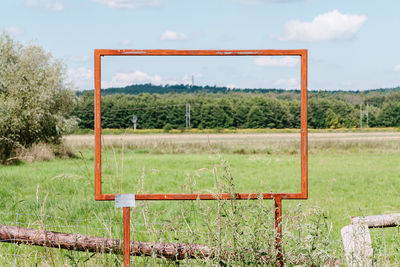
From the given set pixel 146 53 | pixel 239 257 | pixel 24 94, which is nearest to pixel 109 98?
pixel 146 53

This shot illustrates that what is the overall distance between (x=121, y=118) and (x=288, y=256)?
7.14ft

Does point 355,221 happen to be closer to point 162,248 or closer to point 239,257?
point 239,257

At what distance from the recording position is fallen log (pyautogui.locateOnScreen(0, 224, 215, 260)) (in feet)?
14.3

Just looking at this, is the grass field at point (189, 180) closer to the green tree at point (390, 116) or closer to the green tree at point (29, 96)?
the green tree at point (29, 96)

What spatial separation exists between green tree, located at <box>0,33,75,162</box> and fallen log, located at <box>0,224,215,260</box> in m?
20.8

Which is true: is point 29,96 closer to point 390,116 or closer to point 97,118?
point 97,118

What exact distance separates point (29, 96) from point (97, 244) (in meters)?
22.7

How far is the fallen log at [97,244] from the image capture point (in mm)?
4355

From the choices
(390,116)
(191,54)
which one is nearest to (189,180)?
(191,54)

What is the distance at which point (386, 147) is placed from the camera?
3238 cm

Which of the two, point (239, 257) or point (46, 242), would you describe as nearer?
point (239, 257)

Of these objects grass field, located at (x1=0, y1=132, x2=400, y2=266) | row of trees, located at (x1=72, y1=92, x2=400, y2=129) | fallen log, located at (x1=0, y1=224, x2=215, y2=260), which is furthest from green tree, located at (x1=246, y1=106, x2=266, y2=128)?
fallen log, located at (x1=0, y1=224, x2=215, y2=260)

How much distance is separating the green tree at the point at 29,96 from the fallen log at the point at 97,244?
20775mm

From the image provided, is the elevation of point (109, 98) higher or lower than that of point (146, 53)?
lower
